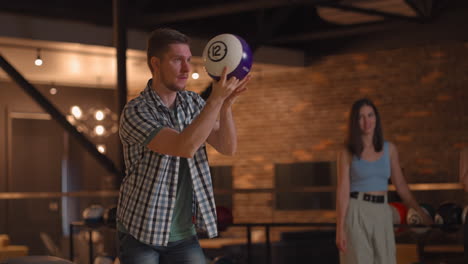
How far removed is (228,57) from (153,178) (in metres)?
0.44

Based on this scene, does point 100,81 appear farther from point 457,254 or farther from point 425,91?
point 457,254

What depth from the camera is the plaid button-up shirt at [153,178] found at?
2461mm

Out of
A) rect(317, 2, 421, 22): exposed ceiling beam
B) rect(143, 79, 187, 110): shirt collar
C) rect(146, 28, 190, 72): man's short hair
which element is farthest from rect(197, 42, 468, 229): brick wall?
rect(146, 28, 190, 72): man's short hair

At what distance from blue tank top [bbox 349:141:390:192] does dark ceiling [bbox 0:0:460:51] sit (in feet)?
15.4

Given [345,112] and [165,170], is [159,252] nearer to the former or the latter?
[165,170]

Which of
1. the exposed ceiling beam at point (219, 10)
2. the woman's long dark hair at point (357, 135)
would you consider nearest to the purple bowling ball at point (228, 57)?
the woman's long dark hair at point (357, 135)

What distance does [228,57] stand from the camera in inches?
98.6

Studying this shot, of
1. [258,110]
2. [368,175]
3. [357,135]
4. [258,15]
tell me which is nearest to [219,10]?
[258,15]

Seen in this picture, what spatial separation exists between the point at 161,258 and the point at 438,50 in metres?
8.87

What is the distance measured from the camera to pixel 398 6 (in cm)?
950

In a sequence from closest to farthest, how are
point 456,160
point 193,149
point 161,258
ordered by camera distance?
point 193,149 < point 161,258 < point 456,160

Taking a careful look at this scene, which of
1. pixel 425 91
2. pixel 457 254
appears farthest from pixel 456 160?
pixel 457 254

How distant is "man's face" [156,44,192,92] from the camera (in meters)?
2.52

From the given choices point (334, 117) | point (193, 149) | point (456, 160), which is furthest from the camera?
point (334, 117)
